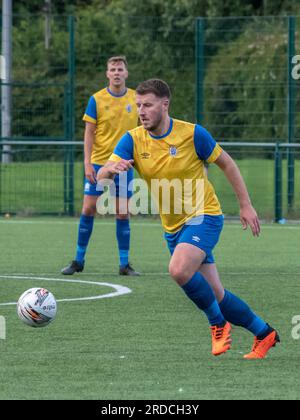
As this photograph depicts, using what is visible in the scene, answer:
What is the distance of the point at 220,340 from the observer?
812 centimetres

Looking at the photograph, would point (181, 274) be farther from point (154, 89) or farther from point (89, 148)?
point (89, 148)

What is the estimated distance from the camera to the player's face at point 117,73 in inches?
500

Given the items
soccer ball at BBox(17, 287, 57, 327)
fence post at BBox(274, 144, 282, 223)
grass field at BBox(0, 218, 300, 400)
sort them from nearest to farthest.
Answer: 1. grass field at BBox(0, 218, 300, 400)
2. soccer ball at BBox(17, 287, 57, 327)
3. fence post at BBox(274, 144, 282, 223)

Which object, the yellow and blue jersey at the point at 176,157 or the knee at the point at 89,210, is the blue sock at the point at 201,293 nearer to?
the yellow and blue jersey at the point at 176,157

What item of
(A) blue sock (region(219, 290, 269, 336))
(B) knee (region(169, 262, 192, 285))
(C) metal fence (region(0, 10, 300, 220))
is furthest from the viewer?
(C) metal fence (region(0, 10, 300, 220))

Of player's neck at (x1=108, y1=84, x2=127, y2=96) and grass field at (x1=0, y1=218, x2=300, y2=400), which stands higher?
player's neck at (x1=108, y1=84, x2=127, y2=96)

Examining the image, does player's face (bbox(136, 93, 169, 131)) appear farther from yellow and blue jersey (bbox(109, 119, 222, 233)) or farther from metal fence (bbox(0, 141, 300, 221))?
metal fence (bbox(0, 141, 300, 221))

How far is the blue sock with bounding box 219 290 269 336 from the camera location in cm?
818

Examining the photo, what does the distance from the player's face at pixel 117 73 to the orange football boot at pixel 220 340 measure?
510 centimetres

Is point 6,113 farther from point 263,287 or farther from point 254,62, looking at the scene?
point 263,287

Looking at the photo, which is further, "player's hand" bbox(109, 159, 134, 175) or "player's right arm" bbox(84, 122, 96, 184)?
"player's right arm" bbox(84, 122, 96, 184)

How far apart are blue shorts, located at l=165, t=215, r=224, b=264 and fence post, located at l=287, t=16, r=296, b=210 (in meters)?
12.5

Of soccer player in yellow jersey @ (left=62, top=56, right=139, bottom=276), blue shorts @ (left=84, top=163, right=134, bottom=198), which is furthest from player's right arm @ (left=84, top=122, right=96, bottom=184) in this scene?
blue shorts @ (left=84, top=163, right=134, bottom=198)
